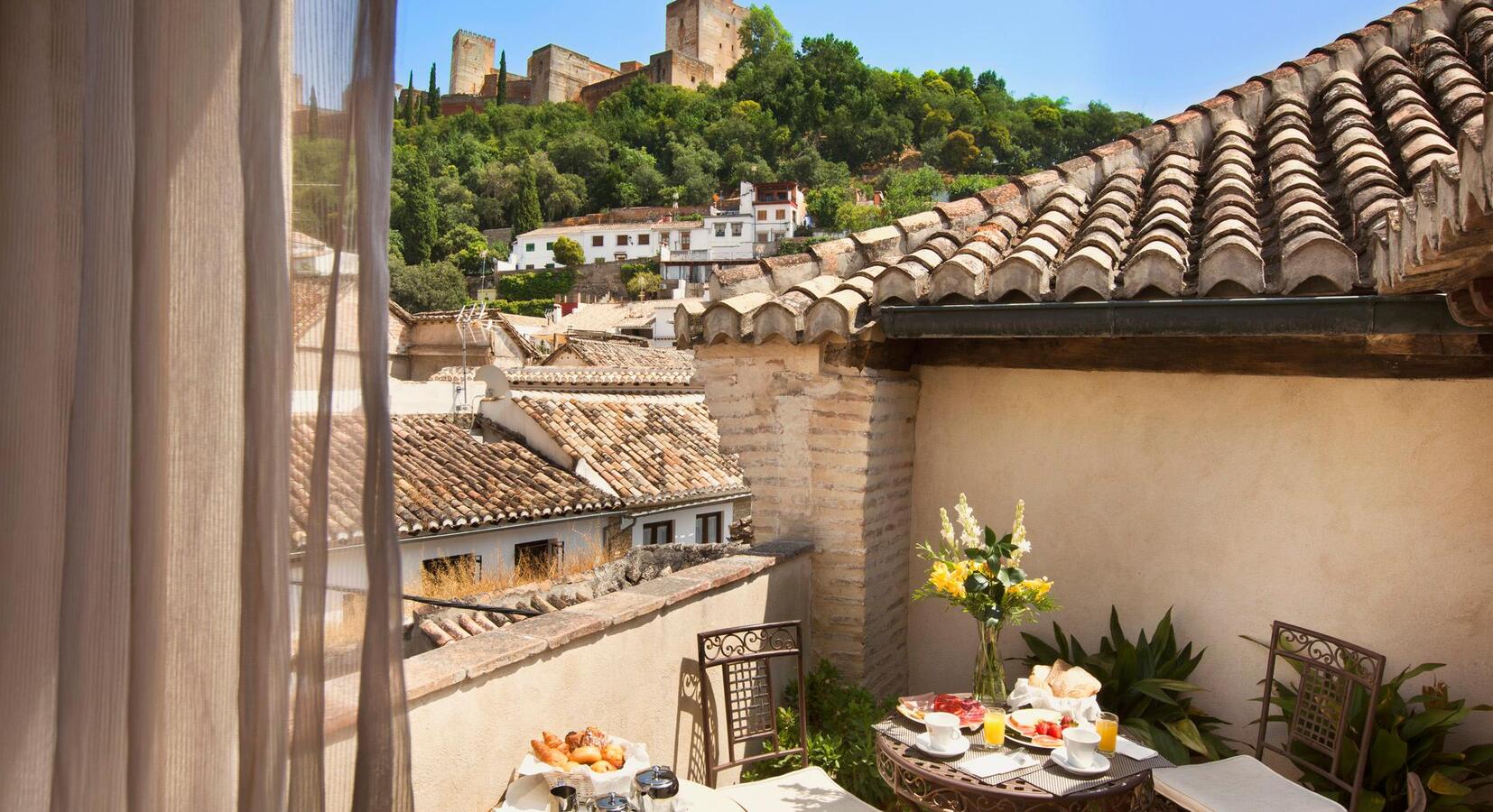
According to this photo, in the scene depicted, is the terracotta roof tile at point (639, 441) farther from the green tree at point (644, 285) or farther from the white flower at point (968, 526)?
the green tree at point (644, 285)

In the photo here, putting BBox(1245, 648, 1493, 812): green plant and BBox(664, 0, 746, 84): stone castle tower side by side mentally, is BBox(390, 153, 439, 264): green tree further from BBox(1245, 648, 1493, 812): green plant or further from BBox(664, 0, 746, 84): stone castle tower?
BBox(1245, 648, 1493, 812): green plant

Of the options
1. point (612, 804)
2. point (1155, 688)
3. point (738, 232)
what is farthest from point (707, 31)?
point (612, 804)

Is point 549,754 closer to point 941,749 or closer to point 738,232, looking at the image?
point 941,749

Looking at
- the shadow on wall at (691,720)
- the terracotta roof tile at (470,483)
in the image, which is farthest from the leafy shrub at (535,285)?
the shadow on wall at (691,720)

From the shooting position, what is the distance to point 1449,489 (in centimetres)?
354

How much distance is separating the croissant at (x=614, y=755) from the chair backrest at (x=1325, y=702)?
232cm

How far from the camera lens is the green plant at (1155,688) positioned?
3.64 metres

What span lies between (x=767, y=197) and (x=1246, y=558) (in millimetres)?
50510

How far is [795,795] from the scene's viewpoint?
3131mm

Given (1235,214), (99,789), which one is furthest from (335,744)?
(1235,214)

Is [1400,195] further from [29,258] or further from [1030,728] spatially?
[29,258]

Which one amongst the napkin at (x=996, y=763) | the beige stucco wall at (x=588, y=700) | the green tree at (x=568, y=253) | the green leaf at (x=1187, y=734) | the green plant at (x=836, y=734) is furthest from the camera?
the green tree at (x=568, y=253)

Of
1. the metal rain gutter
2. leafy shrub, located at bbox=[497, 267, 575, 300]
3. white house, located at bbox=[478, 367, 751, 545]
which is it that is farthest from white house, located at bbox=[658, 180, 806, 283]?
the metal rain gutter

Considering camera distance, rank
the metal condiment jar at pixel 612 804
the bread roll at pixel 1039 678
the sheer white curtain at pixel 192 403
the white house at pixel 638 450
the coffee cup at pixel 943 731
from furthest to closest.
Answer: the white house at pixel 638 450
the bread roll at pixel 1039 678
the coffee cup at pixel 943 731
the metal condiment jar at pixel 612 804
the sheer white curtain at pixel 192 403
